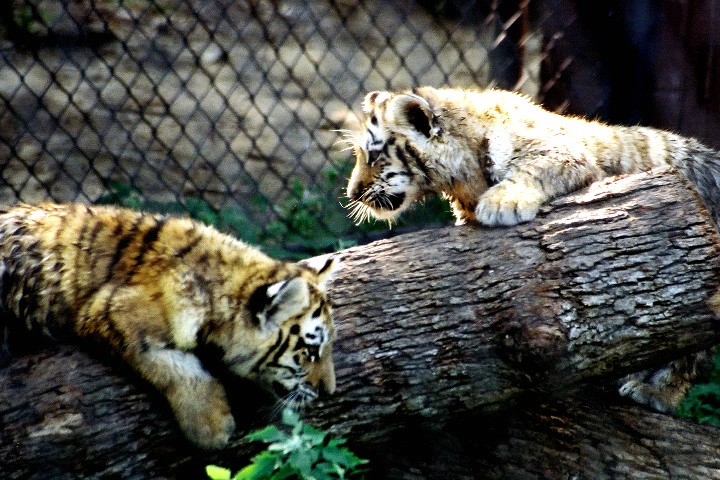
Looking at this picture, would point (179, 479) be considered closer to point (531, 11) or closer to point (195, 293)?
point (195, 293)

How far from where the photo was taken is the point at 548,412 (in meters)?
3.38

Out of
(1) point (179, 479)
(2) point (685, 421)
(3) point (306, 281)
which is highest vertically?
(3) point (306, 281)

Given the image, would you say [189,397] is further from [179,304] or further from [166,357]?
[179,304]

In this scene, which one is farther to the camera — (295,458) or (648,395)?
Result: (648,395)

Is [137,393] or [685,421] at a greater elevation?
[137,393]

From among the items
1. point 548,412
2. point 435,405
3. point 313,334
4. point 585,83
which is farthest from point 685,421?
point 585,83

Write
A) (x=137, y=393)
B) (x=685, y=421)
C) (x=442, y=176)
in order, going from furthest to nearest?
1. (x=442, y=176)
2. (x=685, y=421)
3. (x=137, y=393)

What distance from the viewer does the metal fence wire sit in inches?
257

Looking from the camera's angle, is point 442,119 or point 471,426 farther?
point 442,119

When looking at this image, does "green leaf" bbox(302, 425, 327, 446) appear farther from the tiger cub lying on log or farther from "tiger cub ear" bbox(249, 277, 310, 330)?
the tiger cub lying on log

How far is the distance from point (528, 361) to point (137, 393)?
1.30 m

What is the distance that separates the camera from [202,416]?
2.97 m

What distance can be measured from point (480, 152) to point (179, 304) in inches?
68.7

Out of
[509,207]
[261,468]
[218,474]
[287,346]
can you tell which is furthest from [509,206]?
[218,474]
